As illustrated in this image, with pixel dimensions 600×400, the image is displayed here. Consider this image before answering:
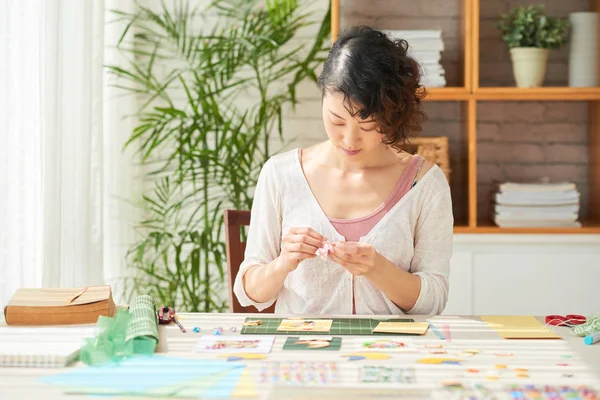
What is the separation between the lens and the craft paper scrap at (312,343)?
1654 mm

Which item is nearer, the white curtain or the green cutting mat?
the green cutting mat

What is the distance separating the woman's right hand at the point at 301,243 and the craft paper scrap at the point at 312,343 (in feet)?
0.85

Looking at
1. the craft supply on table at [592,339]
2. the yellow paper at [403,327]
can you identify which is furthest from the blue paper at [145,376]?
the craft supply on table at [592,339]

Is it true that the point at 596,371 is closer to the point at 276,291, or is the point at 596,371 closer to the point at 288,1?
the point at 276,291

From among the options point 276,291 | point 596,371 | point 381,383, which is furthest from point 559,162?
point 381,383

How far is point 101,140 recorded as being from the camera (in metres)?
3.26

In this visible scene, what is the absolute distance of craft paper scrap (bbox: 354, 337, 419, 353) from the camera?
5.40 ft

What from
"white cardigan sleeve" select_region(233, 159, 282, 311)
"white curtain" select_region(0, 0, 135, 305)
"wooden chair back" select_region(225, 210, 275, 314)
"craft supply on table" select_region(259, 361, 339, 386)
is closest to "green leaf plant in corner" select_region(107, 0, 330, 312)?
"white curtain" select_region(0, 0, 135, 305)

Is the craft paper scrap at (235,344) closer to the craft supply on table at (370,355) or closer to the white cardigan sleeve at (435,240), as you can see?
the craft supply on table at (370,355)

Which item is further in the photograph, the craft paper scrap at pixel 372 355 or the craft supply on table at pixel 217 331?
the craft supply on table at pixel 217 331

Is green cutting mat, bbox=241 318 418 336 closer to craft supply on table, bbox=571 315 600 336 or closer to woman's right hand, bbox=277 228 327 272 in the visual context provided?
woman's right hand, bbox=277 228 327 272

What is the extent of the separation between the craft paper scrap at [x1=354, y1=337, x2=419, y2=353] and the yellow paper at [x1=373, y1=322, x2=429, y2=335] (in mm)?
48

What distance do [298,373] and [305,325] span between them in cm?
37

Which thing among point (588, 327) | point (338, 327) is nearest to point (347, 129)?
point (338, 327)
